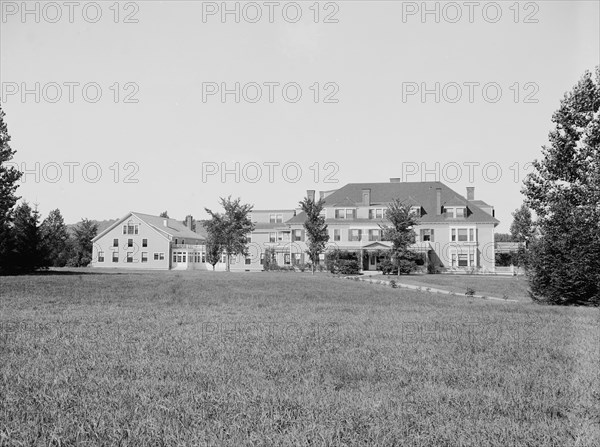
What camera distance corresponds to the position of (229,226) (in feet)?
185

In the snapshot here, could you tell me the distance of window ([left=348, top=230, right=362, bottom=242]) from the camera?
207 feet

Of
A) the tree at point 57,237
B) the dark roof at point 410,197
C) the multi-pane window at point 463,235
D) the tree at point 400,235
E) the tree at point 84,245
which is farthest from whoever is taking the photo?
the tree at point 84,245

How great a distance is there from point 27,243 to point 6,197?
414cm

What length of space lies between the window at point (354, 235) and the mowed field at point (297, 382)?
5197cm

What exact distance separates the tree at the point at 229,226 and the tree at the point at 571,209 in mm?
39799

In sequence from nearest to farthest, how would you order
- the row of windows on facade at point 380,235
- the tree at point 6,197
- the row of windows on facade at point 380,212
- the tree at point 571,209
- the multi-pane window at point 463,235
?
the tree at point 571,209
the tree at point 6,197
the multi-pane window at point 463,235
the row of windows on facade at point 380,235
the row of windows on facade at point 380,212

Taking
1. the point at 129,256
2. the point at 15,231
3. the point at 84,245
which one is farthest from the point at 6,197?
the point at 84,245

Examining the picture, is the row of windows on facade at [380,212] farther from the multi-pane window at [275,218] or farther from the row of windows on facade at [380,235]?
the multi-pane window at [275,218]

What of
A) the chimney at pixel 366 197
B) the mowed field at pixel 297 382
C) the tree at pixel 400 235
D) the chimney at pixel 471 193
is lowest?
the mowed field at pixel 297 382

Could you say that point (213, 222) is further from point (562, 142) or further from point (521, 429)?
point (521, 429)

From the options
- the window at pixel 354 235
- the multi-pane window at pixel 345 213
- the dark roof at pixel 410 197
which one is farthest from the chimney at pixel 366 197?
the window at pixel 354 235

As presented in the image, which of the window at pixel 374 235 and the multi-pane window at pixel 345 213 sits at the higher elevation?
the multi-pane window at pixel 345 213

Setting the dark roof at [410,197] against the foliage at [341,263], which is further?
the dark roof at [410,197]

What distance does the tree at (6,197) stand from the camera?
3638 cm
